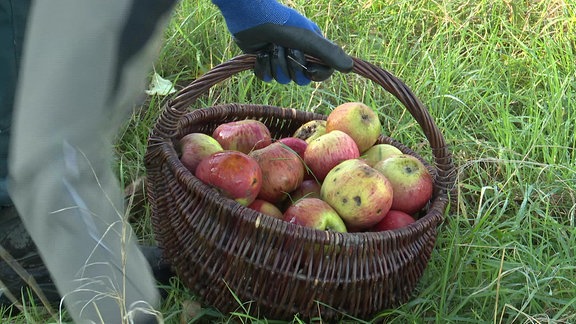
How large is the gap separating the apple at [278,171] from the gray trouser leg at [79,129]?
0.63 metres

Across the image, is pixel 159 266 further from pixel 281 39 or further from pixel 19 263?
pixel 281 39

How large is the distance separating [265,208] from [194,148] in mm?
237

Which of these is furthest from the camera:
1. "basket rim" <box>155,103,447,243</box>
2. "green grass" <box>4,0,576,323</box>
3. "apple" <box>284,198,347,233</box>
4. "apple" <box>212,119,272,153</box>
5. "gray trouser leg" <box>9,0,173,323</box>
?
"apple" <box>212,119,272,153</box>

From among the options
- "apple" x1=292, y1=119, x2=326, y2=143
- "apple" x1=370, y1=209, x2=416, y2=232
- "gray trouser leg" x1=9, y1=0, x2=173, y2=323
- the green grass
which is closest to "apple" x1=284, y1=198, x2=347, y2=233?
"apple" x1=370, y1=209, x2=416, y2=232

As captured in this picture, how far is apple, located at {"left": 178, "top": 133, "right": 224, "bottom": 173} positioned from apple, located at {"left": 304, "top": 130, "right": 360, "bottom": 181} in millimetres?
233

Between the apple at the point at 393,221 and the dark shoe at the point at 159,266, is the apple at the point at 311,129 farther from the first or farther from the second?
the dark shoe at the point at 159,266

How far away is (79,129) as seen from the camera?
89 centimetres

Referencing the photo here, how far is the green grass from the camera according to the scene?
1.64m

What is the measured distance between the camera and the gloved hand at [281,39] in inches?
63.1

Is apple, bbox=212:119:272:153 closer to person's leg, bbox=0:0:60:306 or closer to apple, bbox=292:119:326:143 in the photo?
apple, bbox=292:119:326:143

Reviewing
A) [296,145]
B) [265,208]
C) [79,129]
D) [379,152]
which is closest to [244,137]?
[296,145]

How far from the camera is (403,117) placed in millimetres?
2340

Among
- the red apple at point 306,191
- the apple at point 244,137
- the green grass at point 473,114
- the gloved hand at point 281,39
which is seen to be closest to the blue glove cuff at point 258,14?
the gloved hand at point 281,39

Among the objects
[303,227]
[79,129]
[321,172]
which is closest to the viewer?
[79,129]
